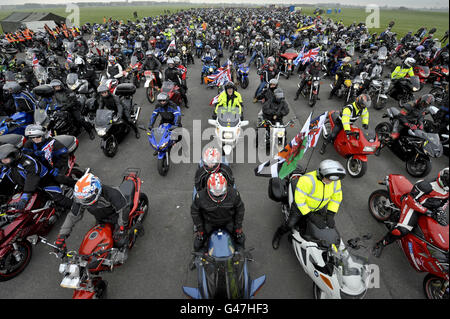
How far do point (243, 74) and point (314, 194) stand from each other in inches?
449

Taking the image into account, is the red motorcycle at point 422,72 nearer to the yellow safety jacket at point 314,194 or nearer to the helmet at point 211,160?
the yellow safety jacket at point 314,194

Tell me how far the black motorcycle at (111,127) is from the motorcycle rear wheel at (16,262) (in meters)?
3.79

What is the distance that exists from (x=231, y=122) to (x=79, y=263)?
5204 mm

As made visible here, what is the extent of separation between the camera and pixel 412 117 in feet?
23.8

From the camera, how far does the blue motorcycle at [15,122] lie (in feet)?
24.3

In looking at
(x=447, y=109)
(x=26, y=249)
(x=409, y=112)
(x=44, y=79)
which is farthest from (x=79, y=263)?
(x=44, y=79)

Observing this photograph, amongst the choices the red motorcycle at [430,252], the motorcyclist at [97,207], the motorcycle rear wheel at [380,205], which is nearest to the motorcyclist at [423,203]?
the red motorcycle at [430,252]

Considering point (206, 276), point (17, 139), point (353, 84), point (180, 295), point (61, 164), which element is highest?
point (353, 84)

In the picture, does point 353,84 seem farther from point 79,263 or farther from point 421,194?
point 79,263

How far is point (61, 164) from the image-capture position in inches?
222

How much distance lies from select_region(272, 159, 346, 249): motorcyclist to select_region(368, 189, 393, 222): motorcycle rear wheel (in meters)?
2.10

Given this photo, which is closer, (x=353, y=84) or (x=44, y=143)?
(x=44, y=143)

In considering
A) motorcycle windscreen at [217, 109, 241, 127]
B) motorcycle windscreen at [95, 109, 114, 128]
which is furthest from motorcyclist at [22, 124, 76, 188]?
motorcycle windscreen at [217, 109, 241, 127]
